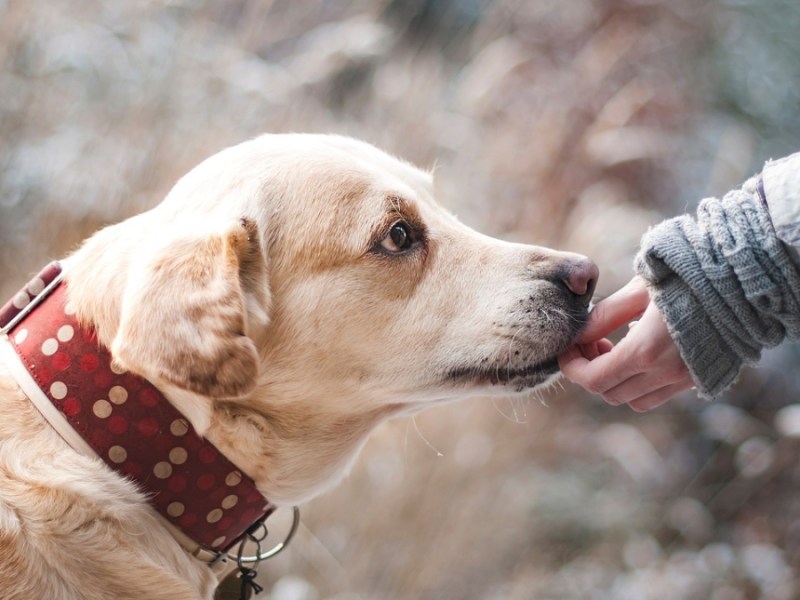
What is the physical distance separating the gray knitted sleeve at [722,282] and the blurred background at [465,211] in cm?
125

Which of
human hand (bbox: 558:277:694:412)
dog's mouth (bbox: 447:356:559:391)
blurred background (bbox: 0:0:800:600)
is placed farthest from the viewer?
blurred background (bbox: 0:0:800:600)

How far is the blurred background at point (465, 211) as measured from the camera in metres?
3.24

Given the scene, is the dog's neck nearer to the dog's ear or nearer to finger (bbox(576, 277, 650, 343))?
the dog's ear

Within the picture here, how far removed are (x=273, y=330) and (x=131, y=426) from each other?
1.29ft

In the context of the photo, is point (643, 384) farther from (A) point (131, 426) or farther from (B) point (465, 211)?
(B) point (465, 211)

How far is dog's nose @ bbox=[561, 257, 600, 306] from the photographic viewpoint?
6.48 feet

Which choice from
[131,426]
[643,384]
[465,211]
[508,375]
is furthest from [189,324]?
[465,211]

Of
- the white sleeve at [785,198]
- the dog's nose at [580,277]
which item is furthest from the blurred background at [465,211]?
the white sleeve at [785,198]

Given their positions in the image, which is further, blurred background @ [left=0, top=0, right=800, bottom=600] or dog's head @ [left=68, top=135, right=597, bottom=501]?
blurred background @ [left=0, top=0, right=800, bottom=600]

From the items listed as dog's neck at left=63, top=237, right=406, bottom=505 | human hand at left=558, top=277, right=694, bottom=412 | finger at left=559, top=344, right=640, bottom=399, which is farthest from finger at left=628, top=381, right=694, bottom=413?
dog's neck at left=63, top=237, right=406, bottom=505

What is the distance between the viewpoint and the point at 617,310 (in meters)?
1.96

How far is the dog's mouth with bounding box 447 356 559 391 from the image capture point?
76.3 inches

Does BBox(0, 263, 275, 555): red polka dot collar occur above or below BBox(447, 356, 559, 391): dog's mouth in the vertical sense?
above

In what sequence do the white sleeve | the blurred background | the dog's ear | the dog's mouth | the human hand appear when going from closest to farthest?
the dog's ear, the white sleeve, the human hand, the dog's mouth, the blurred background
